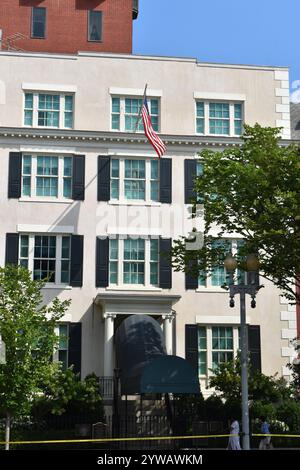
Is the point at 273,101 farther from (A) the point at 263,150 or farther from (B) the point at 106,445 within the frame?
(B) the point at 106,445

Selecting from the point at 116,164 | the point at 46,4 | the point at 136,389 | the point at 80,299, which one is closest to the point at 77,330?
the point at 80,299

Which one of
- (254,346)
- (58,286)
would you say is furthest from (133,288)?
(254,346)

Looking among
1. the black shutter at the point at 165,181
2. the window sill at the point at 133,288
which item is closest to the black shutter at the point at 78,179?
the black shutter at the point at 165,181

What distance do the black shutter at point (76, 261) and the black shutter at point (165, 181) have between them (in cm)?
430

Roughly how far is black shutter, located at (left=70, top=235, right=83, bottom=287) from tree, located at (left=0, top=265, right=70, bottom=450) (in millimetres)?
5291

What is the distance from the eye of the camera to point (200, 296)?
30719mm

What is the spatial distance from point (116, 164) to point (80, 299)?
6543 millimetres

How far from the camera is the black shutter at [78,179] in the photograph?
101 ft

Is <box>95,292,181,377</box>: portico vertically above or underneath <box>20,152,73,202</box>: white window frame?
underneath

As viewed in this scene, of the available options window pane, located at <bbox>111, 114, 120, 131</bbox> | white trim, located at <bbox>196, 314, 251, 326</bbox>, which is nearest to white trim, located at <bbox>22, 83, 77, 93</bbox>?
window pane, located at <bbox>111, 114, 120, 131</bbox>

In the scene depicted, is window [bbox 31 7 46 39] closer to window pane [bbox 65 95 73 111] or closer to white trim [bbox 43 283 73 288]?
window pane [bbox 65 95 73 111]

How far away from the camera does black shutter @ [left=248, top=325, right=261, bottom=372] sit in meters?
30.2

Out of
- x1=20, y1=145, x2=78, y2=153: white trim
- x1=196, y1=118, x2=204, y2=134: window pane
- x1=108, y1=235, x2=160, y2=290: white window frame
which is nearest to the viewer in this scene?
x1=108, y1=235, x2=160, y2=290: white window frame

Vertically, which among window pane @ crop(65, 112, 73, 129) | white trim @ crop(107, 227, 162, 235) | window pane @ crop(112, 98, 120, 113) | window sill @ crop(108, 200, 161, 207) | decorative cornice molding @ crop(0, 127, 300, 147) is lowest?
white trim @ crop(107, 227, 162, 235)
